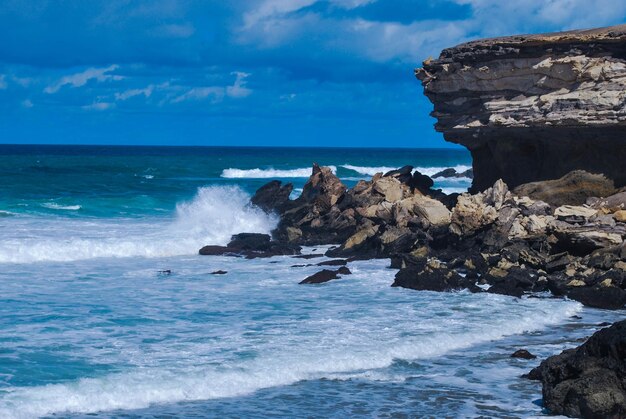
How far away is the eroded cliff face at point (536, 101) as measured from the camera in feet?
83.5

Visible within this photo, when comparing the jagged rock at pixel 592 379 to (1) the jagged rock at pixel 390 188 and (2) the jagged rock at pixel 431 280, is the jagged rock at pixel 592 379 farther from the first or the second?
(1) the jagged rock at pixel 390 188

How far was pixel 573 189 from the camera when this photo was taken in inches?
1054

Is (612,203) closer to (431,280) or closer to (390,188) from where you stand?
(431,280)

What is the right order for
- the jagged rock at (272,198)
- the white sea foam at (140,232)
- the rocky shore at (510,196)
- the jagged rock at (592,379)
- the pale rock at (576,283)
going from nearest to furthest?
the jagged rock at (592,379)
the pale rock at (576,283)
the rocky shore at (510,196)
the white sea foam at (140,232)
the jagged rock at (272,198)

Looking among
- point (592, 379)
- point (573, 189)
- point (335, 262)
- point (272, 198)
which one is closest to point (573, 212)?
point (573, 189)

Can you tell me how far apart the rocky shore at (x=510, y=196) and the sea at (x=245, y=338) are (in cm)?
99

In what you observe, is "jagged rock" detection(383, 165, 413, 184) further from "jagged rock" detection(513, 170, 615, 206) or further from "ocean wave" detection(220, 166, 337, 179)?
"ocean wave" detection(220, 166, 337, 179)

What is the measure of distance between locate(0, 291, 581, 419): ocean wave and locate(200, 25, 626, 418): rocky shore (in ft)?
14.2

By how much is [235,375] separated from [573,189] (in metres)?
16.0

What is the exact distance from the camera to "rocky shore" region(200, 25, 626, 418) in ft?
70.6

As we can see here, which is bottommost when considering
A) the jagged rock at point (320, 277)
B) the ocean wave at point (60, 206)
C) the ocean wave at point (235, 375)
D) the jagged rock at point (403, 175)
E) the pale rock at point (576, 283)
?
the ocean wave at point (235, 375)

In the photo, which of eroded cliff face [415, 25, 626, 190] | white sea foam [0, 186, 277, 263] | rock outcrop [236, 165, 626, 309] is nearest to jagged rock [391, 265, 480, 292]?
rock outcrop [236, 165, 626, 309]

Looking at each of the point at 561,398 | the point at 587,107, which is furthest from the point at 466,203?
the point at 561,398

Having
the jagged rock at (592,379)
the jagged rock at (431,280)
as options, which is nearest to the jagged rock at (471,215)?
the jagged rock at (431,280)
